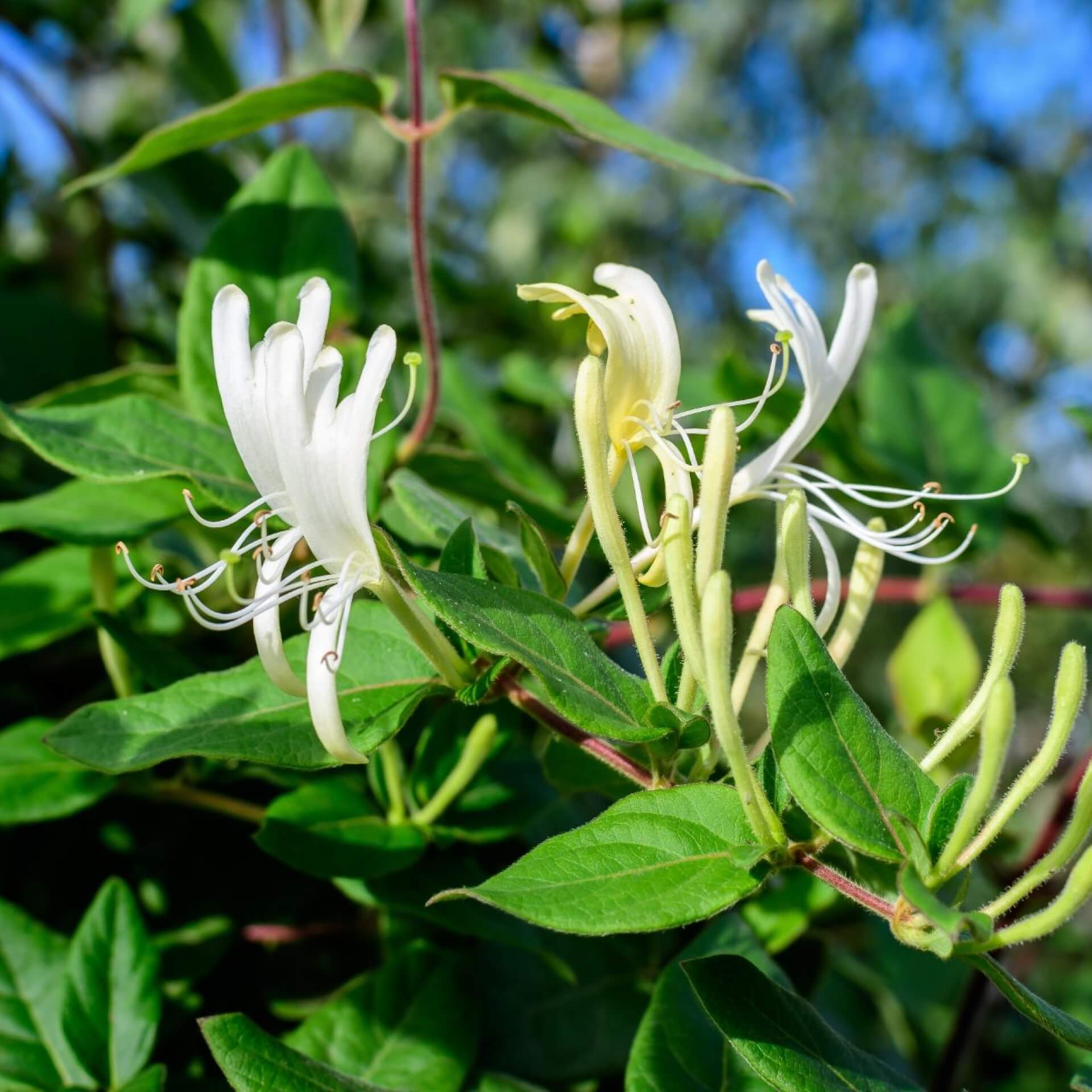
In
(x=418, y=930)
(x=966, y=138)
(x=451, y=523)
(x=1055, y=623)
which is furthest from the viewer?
(x=966, y=138)

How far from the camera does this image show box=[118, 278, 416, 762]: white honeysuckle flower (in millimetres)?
427

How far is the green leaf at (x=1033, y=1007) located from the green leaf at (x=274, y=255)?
1.89 feet

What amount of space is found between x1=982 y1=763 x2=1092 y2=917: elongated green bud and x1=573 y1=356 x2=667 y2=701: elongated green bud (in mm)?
147

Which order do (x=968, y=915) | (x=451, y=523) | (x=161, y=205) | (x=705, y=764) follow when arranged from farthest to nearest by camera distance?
1. (x=161, y=205)
2. (x=451, y=523)
3. (x=705, y=764)
4. (x=968, y=915)

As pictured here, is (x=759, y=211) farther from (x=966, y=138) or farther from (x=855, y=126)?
(x=966, y=138)

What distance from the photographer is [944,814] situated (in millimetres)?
436

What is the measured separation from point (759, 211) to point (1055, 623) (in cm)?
330

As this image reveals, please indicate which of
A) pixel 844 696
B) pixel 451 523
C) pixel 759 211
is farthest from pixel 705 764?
pixel 759 211

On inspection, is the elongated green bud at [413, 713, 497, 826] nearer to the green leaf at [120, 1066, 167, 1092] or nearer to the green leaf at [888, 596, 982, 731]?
the green leaf at [120, 1066, 167, 1092]

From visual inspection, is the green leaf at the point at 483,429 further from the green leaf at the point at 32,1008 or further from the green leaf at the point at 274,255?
the green leaf at the point at 32,1008

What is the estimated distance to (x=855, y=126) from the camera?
7680 mm

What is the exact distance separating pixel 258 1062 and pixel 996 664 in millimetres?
353

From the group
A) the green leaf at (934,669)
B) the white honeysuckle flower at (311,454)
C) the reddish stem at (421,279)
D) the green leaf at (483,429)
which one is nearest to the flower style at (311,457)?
the white honeysuckle flower at (311,454)

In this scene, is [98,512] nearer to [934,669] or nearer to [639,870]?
[639,870]
